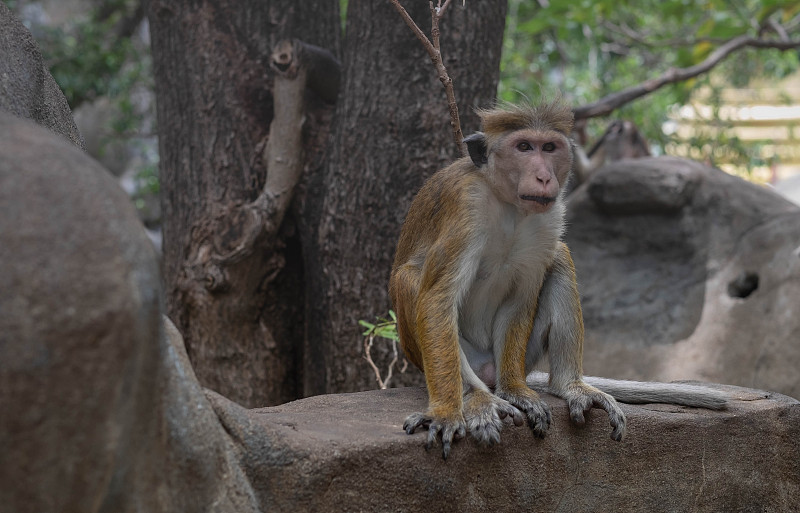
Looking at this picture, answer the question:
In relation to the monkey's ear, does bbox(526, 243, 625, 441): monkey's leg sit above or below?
below

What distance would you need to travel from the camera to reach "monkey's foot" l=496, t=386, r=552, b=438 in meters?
3.68

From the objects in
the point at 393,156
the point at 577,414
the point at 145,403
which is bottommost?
the point at 577,414

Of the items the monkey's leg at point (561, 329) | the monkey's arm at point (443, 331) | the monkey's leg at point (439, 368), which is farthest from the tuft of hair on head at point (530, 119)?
the monkey's leg at point (439, 368)

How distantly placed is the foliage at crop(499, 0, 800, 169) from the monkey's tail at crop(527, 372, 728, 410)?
524cm

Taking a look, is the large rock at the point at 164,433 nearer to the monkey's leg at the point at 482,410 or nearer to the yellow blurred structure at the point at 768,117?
the monkey's leg at the point at 482,410

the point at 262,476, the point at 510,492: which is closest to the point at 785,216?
the point at 510,492

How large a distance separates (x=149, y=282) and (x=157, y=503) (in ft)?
2.19

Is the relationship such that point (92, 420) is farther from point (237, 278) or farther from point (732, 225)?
point (732, 225)

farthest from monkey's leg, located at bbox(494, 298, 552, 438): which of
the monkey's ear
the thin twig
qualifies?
the thin twig

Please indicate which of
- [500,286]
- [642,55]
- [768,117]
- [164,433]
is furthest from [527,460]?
[768,117]

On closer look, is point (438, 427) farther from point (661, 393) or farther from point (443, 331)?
point (661, 393)

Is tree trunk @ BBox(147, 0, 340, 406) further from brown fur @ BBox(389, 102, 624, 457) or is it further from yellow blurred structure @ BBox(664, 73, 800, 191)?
yellow blurred structure @ BBox(664, 73, 800, 191)

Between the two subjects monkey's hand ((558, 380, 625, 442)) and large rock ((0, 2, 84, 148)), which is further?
monkey's hand ((558, 380, 625, 442))

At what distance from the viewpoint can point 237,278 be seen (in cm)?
577
